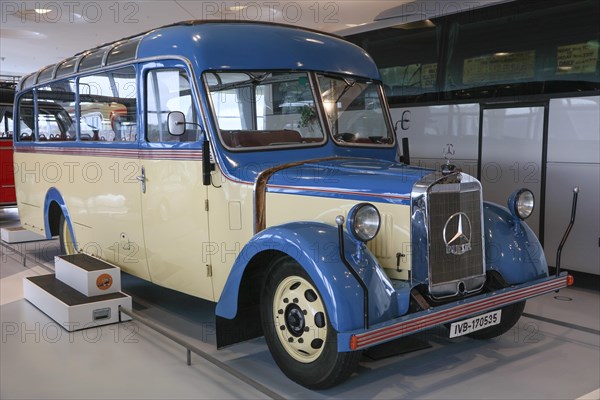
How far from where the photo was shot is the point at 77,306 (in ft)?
14.6

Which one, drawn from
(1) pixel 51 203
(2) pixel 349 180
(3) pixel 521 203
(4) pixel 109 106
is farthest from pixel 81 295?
(3) pixel 521 203

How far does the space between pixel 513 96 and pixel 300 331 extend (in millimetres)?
3798

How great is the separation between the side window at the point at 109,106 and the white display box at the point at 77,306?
1290 millimetres

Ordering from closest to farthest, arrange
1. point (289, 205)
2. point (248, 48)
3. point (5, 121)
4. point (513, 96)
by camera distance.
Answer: point (289, 205) → point (248, 48) → point (513, 96) → point (5, 121)

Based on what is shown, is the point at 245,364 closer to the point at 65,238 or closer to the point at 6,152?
the point at 65,238

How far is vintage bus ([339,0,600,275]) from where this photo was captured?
5.45m

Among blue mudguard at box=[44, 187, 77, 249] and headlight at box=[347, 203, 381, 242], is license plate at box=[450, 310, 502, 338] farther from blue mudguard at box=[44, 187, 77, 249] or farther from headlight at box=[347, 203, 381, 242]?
blue mudguard at box=[44, 187, 77, 249]

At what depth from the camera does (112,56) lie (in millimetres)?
4871

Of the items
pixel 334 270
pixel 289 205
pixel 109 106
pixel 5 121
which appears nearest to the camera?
pixel 334 270

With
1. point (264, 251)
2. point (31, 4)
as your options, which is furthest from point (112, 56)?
point (31, 4)

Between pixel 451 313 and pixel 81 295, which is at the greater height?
pixel 451 313

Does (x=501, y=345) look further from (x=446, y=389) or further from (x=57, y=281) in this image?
(x=57, y=281)

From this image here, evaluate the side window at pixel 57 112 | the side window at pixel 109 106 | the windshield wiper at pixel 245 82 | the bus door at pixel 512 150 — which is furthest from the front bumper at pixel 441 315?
the side window at pixel 57 112

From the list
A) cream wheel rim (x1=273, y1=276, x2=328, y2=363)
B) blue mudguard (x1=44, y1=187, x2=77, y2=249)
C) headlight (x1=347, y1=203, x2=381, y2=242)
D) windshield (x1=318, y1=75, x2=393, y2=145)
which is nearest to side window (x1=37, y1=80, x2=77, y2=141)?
blue mudguard (x1=44, y1=187, x2=77, y2=249)
